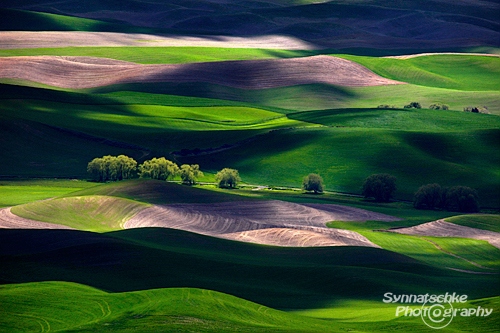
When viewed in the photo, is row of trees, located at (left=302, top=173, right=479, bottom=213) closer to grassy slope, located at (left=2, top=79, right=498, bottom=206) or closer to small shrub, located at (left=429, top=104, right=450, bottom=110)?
grassy slope, located at (left=2, top=79, right=498, bottom=206)

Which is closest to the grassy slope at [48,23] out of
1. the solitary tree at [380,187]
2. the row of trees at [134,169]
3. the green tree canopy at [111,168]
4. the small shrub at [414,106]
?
the small shrub at [414,106]

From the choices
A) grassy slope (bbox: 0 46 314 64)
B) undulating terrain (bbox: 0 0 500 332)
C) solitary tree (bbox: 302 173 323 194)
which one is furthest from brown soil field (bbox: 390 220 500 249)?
grassy slope (bbox: 0 46 314 64)

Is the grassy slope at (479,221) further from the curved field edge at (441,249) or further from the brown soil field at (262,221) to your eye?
the brown soil field at (262,221)

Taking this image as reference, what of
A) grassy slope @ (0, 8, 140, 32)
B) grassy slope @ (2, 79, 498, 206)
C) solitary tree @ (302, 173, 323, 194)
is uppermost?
grassy slope @ (0, 8, 140, 32)

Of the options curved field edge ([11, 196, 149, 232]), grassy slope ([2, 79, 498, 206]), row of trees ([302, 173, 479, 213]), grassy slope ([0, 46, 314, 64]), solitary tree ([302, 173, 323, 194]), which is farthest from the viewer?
grassy slope ([0, 46, 314, 64])

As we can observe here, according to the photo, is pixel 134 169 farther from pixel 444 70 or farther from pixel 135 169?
pixel 444 70

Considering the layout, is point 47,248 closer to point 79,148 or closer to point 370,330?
point 370,330
